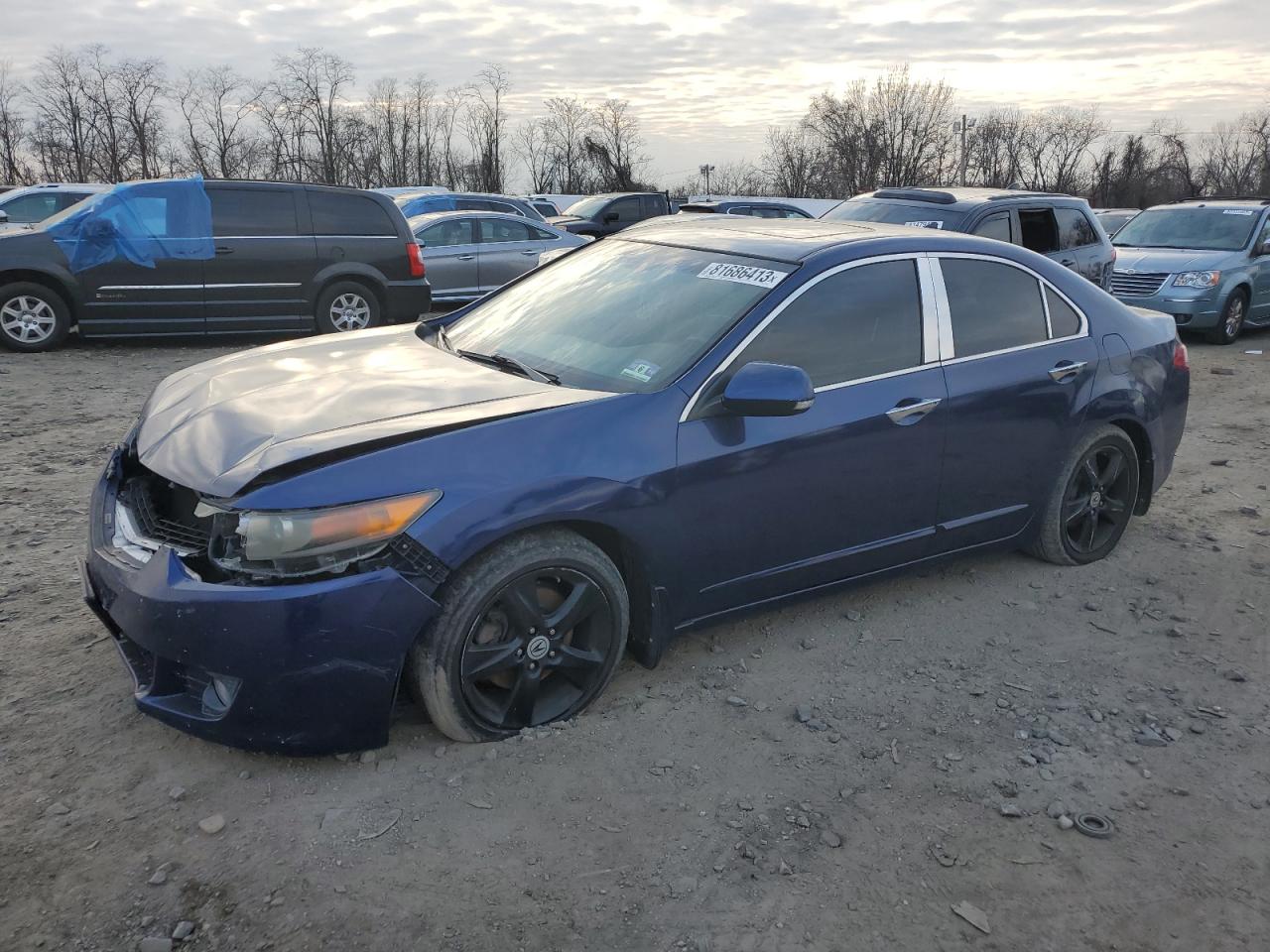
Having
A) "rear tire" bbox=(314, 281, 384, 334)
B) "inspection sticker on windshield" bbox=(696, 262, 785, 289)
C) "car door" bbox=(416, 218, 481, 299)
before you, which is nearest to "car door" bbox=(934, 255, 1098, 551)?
"inspection sticker on windshield" bbox=(696, 262, 785, 289)

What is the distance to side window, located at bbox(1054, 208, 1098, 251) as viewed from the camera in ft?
32.1

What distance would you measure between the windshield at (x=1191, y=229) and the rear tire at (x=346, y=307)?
29.3 ft

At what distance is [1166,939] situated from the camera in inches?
101

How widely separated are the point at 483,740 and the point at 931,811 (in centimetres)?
140

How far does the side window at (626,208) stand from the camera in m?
19.8

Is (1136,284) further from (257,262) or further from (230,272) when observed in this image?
(230,272)

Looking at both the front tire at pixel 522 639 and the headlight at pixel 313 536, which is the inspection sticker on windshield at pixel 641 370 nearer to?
the front tire at pixel 522 639

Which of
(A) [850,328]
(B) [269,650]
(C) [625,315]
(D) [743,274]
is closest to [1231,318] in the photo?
(A) [850,328]

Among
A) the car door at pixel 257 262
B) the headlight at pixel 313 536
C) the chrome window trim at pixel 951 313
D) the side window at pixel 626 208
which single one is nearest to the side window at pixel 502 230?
the car door at pixel 257 262

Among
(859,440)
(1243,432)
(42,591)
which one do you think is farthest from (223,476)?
(1243,432)

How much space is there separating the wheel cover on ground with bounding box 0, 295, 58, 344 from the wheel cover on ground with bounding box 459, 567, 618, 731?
8684mm

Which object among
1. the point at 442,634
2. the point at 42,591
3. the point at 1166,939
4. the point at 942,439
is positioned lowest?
the point at 1166,939

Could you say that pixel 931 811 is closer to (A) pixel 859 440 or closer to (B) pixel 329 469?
(A) pixel 859 440

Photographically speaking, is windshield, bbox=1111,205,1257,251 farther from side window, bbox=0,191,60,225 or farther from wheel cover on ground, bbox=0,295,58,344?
side window, bbox=0,191,60,225
